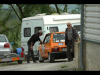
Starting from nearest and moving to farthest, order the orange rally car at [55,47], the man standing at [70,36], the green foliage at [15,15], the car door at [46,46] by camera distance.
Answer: the man standing at [70,36] < the orange rally car at [55,47] < the car door at [46,46] < the green foliage at [15,15]

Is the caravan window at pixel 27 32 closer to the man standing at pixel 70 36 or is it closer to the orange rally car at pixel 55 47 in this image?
the orange rally car at pixel 55 47

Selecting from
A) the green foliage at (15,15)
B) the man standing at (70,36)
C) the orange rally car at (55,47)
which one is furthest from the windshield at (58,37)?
the green foliage at (15,15)

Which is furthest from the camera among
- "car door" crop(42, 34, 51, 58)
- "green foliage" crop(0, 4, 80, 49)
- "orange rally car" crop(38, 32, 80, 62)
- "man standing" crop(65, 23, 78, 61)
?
"green foliage" crop(0, 4, 80, 49)

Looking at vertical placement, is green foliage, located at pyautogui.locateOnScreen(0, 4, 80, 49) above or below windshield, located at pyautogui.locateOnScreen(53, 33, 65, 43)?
above

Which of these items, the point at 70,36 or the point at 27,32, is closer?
the point at 70,36

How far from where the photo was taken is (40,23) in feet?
64.3

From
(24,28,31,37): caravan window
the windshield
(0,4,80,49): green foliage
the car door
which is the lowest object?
the car door

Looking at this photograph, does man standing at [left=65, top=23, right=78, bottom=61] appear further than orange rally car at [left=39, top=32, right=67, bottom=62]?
No

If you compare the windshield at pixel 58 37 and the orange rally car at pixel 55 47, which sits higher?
the windshield at pixel 58 37

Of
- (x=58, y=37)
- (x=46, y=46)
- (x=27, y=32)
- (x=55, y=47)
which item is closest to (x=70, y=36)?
(x=55, y=47)

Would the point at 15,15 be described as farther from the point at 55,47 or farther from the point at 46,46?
the point at 55,47

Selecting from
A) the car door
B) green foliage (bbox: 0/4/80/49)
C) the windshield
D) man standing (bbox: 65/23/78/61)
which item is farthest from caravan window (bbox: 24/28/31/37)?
green foliage (bbox: 0/4/80/49)

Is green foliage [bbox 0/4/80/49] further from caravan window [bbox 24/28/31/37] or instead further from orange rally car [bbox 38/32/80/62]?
orange rally car [bbox 38/32/80/62]

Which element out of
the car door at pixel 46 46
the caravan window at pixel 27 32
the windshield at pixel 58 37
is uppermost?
the caravan window at pixel 27 32
